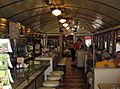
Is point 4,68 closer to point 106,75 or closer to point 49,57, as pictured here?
point 106,75

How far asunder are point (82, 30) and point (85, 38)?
0.86m

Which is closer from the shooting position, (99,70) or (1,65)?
(1,65)

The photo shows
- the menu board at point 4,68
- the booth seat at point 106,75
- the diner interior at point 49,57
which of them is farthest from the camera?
the booth seat at point 106,75

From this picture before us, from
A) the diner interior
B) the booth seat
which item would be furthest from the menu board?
the booth seat

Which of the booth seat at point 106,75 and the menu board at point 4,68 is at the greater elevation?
the menu board at point 4,68

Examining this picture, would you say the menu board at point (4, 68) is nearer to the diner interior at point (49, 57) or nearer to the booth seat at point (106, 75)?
the diner interior at point (49, 57)

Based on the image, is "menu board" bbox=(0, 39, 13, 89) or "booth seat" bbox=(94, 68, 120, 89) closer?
"menu board" bbox=(0, 39, 13, 89)

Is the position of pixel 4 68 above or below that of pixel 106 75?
above

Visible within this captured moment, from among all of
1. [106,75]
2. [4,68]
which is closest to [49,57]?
[106,75]

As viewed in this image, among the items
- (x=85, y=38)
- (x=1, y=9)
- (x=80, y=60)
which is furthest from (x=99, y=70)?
(x=85, y=38)

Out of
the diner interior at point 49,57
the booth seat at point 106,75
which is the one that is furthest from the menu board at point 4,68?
the booth seat at point 106,75

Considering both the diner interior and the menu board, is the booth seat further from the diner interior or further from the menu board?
the menu board

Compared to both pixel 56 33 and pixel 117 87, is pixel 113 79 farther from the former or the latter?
pixel 56 33

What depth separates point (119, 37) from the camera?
11117 millimetres
